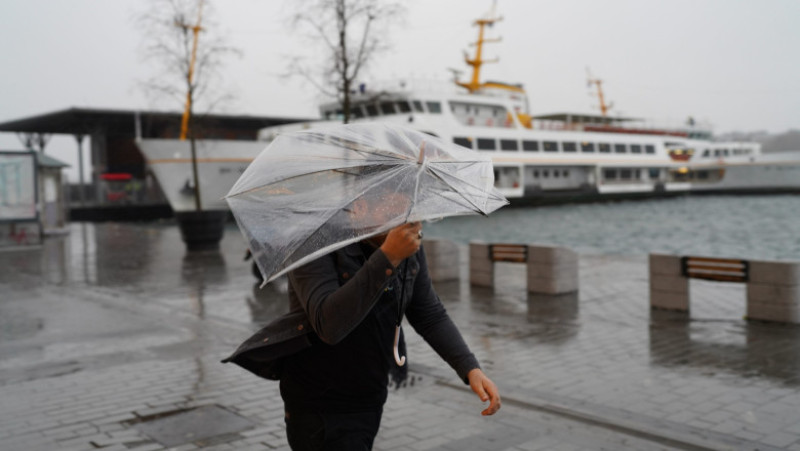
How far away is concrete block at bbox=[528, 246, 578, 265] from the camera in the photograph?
10586 millimetres

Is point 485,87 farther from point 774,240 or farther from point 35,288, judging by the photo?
point 35,288

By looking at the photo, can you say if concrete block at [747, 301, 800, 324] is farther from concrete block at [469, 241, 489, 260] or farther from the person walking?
the person walking

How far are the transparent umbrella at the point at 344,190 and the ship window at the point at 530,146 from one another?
44.7 m

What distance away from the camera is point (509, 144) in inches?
1788

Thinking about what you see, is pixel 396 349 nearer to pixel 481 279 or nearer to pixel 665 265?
pixel 665 265

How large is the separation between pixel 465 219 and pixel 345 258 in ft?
145

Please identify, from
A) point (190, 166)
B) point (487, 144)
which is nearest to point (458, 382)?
point (190, 166)

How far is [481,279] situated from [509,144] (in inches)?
1366

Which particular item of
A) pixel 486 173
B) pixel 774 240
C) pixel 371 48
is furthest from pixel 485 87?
pixel 486 173

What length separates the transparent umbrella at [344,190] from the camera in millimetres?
2344

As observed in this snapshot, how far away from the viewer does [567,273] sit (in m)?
10.8

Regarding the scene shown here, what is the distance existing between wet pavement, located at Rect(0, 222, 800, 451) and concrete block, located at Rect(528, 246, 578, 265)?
527 mm

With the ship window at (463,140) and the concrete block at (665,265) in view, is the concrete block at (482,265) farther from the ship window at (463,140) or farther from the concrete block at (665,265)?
the ship window at (463,140)

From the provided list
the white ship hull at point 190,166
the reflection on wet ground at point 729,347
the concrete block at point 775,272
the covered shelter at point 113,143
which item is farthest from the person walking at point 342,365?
the covered shelter at point 113,143
